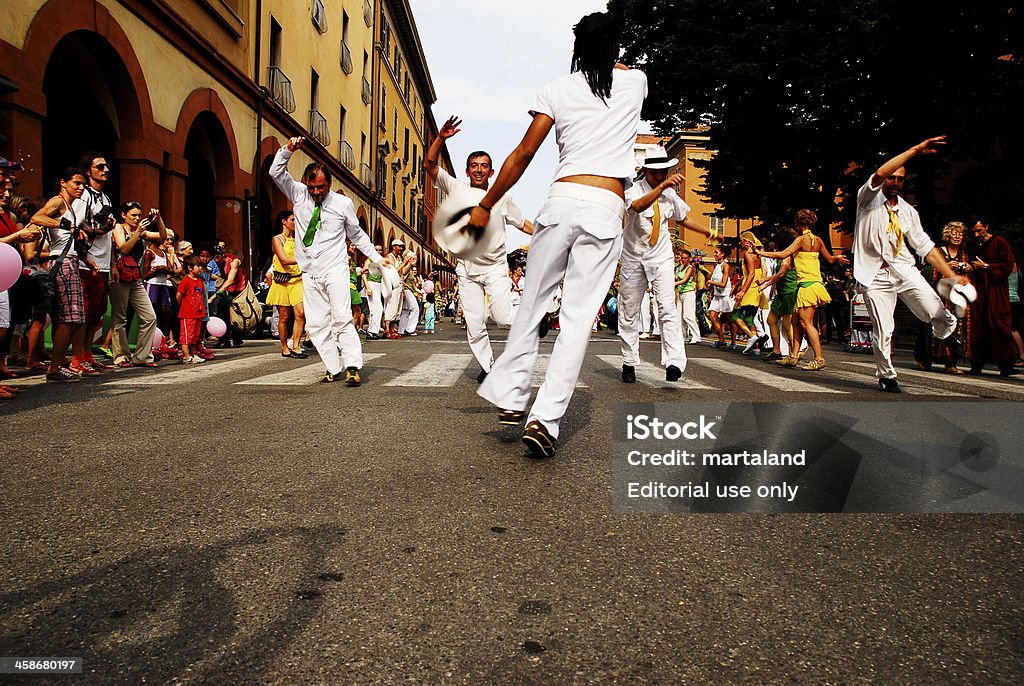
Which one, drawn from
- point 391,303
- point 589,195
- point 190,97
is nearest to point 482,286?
point 589,195

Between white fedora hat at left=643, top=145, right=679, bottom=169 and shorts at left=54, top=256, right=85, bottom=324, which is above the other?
white fedora hat at left=643, top=145, right=679, bottom=169

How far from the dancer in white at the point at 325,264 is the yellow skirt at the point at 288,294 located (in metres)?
3.39

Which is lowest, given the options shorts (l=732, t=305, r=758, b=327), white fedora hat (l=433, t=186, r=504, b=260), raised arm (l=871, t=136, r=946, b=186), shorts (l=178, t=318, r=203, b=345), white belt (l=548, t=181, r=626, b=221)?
shorts (l=178, t=318, r=203, b=345)

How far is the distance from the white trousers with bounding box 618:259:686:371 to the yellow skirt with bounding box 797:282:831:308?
9.50 ft

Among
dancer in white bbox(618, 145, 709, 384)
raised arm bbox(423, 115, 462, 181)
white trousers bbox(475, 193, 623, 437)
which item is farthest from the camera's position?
dancer in white bbox(618, 145, 709, 384)

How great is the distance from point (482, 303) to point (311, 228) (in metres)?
1.73

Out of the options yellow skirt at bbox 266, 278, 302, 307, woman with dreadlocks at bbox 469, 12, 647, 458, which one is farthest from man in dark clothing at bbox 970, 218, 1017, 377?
yellow skirt at bbox 266, 278, 302, 307

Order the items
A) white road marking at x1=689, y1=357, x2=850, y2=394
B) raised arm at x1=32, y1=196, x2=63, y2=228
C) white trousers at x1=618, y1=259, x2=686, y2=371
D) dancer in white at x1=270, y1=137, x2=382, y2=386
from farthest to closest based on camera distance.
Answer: white trousers at x1=618, y1=259, x2=686, y2=371 < dancer in white at x1=270, y1=137, x2=382, y2=386 < white road marking at x1=689, y1=357, x2=850, y2=394 < raised arm at x1=32, y1=196, x2=63, y2=228

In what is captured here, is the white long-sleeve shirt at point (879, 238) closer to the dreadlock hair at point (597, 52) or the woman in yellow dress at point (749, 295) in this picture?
the dreadlock hair at point (597, 52)

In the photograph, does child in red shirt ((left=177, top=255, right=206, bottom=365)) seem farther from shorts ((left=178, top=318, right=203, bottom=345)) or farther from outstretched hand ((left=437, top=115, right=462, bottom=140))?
outstretched hand ((left=437, top=115, right=462, bottom=140))

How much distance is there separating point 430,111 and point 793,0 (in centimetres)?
4012

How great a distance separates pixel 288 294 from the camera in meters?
10.7

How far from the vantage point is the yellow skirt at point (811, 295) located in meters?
9.57

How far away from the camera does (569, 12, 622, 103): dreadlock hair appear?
4141 millimetres
